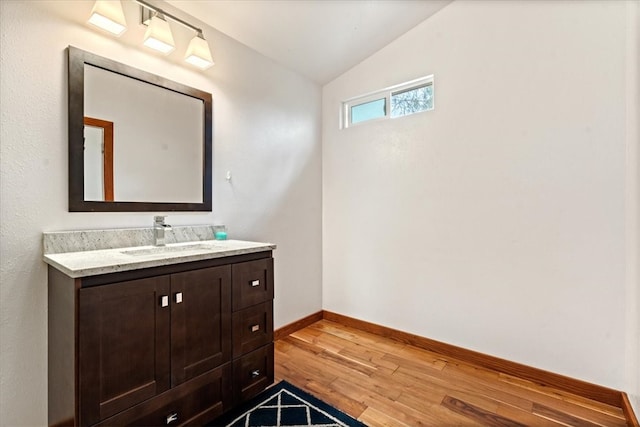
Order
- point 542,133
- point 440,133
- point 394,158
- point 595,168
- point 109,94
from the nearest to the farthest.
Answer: point 109,94
point 595,168
point 542,133
point 440,133
point 394,158

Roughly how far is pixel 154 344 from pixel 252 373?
2.13ft

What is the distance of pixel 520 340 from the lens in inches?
84.4

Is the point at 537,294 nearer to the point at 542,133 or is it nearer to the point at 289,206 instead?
the point at 542,133

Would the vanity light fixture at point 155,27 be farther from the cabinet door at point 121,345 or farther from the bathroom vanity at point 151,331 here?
the cabinet door at point 121,345

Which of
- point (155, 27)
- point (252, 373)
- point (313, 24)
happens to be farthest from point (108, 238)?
point (313, 24)

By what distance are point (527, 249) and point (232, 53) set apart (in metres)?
2.50

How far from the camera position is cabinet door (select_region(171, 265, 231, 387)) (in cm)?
148

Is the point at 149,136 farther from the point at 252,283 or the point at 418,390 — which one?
the point at 418,390

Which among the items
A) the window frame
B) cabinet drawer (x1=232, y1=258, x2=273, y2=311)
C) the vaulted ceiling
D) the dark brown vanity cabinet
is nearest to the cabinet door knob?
the dark brown vanity cabinet

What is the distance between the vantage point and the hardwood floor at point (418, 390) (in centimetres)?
173

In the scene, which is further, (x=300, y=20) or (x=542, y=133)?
(x=300, y=20)

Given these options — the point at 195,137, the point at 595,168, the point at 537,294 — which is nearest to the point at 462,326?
the point at 537,294

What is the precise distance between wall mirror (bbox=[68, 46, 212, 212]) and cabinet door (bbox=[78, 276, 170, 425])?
2.10ft

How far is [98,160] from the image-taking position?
1704 mm
